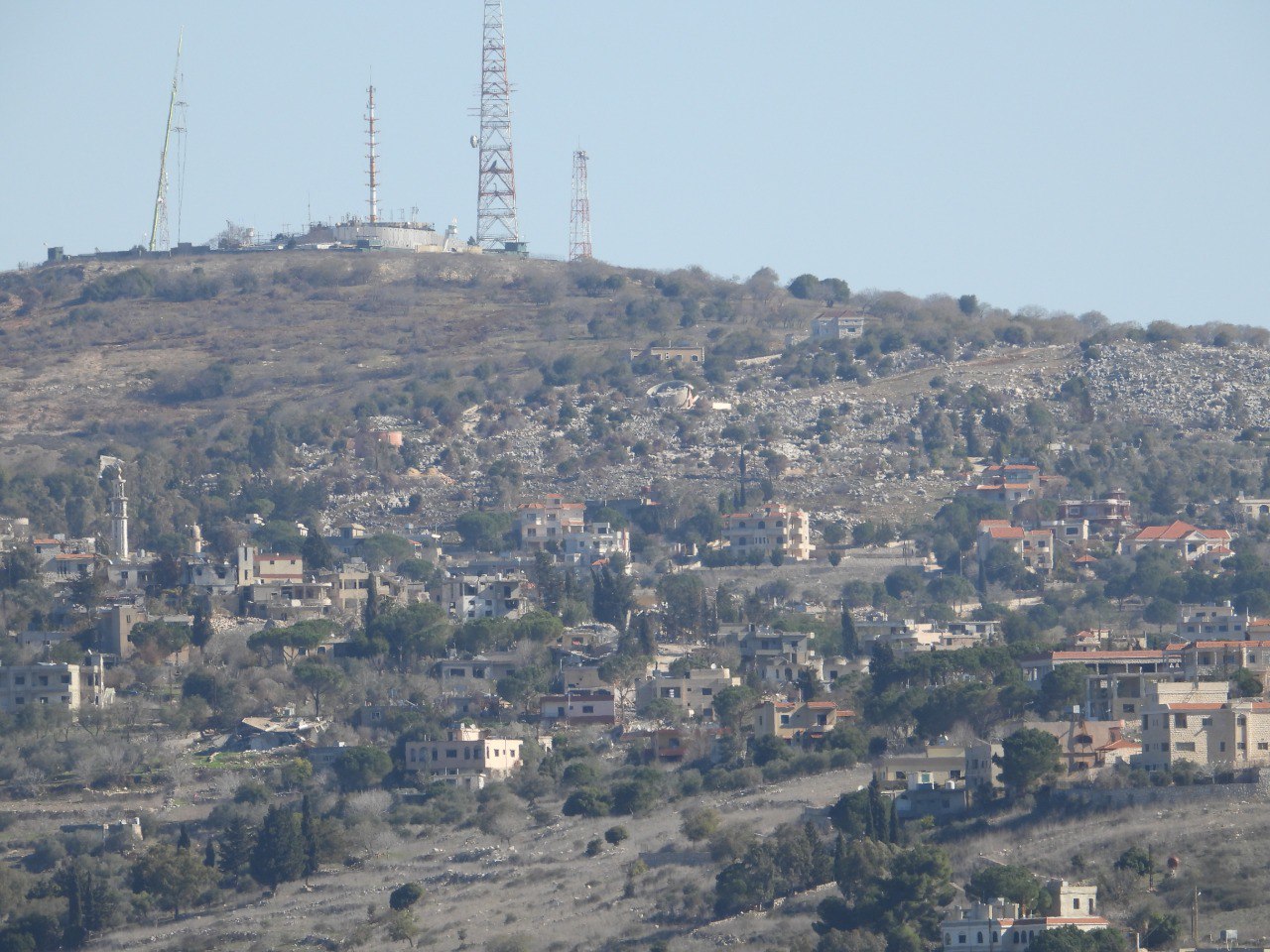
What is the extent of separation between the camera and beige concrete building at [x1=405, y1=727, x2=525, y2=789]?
3250 inches

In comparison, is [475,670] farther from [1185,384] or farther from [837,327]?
[837,327]

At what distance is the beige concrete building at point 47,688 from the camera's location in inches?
3551

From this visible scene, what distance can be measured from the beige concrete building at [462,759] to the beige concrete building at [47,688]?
11467mm

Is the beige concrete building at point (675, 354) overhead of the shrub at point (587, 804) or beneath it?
overhead

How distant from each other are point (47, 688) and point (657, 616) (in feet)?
62.7

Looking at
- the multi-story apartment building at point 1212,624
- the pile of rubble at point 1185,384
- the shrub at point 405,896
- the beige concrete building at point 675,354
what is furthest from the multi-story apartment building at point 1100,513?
the shrub at point 405,896

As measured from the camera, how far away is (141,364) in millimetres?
140500

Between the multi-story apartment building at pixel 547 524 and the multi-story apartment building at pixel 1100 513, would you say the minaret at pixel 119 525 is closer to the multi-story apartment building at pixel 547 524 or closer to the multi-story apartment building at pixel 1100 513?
the multi-story apartment building at pixel 547 524

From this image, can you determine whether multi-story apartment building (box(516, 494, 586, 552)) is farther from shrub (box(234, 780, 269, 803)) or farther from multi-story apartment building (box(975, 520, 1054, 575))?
shrub (box(234, 780, 269, 803))

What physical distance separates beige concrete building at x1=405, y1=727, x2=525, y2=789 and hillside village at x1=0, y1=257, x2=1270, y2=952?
0.31ft

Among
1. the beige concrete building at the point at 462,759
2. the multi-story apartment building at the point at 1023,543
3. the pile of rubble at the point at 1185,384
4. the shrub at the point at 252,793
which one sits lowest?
the shrub at the point at 252,793

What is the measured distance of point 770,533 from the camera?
370ft

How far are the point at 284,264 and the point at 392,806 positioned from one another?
75169 millimetres

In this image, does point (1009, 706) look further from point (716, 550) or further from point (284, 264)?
point (284, 264)
